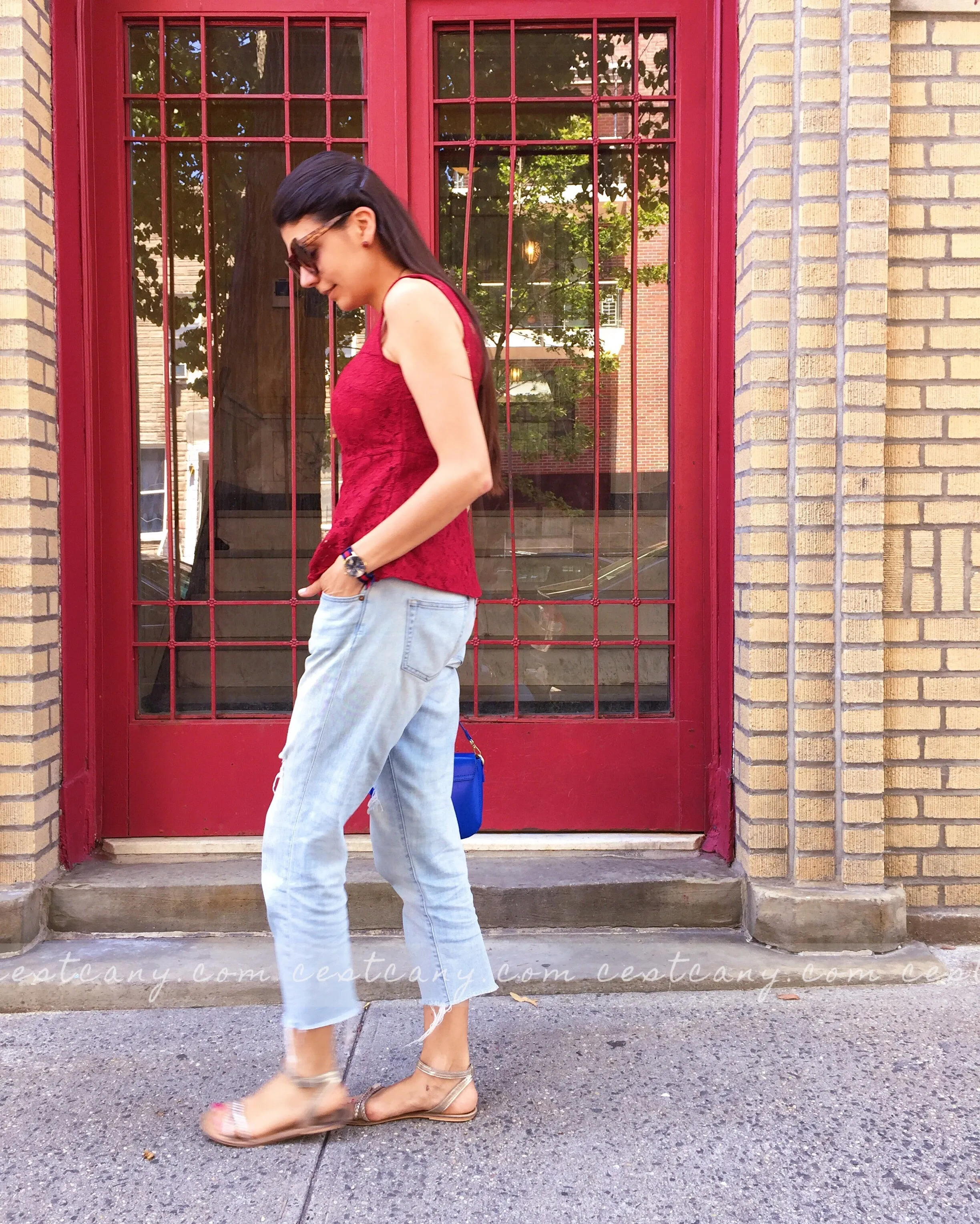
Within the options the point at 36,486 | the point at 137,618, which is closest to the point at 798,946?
the point at 137,618

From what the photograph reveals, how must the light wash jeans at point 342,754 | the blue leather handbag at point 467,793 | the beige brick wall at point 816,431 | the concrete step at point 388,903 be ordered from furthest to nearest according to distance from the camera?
the concrete step at point 388,903 → the beige brick wall at point 816,431 → the blue leather handbag at point 467,793 → the light wash jeans at point 342,754

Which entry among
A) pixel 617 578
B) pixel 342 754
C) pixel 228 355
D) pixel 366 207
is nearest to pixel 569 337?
pixel 617 578

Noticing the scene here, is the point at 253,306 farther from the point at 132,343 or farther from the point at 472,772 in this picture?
the point at 472,772

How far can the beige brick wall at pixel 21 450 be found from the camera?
3039 millimetres

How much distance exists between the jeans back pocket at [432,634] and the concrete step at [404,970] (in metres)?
1.18

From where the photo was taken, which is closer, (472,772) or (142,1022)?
(472,772)

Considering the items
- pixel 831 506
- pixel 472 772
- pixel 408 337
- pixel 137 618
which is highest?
pixel 408 337

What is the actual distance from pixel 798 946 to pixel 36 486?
258 cm

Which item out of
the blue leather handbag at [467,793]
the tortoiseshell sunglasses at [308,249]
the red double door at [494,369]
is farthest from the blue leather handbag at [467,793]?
the red double door at [494,369]

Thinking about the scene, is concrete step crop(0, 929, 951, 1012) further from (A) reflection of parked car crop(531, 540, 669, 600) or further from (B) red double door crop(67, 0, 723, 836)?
(A) reflection of parked car crop(531, 540, 669, 600)

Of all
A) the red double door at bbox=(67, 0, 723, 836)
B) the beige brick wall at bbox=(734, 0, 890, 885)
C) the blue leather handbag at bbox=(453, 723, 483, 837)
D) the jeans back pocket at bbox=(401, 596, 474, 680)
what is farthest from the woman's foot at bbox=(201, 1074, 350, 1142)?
the beige brick wall at bbox=(734, 0, 890, 885)

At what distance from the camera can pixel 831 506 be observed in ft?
10.1

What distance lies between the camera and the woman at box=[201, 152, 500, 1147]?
2.02 meters

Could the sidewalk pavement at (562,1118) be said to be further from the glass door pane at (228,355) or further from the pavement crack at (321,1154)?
the glass door pane at (228,355)
